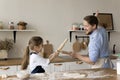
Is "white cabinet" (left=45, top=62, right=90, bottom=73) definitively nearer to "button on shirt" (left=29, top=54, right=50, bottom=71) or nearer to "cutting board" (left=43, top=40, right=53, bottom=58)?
"cutting board" (left=43, top=40, right=53, bottom=58)

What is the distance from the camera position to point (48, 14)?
430 centimetres

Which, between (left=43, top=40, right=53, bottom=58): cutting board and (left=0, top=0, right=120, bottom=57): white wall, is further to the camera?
(left=43, top=40, right=53, bottom=58): cutting board

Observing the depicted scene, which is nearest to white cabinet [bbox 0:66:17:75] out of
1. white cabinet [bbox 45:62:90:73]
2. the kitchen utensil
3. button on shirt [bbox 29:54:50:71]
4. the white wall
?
white cabinet [bbox 45:62:90:73]

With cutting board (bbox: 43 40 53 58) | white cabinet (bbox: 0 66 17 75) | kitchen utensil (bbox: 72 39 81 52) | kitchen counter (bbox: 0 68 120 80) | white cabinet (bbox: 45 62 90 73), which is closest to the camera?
kitchen counter (bbox: 0 68 120 80)

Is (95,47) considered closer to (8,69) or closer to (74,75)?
(74,75)

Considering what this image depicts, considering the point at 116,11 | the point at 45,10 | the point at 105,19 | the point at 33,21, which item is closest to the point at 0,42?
the point at 33,21

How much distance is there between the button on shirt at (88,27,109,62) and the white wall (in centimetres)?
156

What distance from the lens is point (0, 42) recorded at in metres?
3.79

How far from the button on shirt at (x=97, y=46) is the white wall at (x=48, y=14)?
1556 millimetres

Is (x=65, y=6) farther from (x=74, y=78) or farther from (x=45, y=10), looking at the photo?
(x=74, y=78)

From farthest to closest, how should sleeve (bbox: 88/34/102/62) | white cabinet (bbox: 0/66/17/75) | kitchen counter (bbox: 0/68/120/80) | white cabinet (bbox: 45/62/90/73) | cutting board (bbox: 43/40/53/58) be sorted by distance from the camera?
cutting board (bbox: 43/40/53/58) → white cabinet (bbox: 45/62/90/73) → white cabinet (bbox: 0/66/17/75) → sleeve (bbox: 88/34/102/62) → kitchen counter (bbox: 0/68/120/80)

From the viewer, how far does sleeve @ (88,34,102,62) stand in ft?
9.04

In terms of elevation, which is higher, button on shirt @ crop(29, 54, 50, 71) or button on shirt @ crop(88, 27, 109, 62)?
button on shirt @ crop(88, 27, 109, 62)

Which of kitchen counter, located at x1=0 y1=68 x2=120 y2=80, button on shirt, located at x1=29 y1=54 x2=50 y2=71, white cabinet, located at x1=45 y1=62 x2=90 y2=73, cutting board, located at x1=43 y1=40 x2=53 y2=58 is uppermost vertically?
cutting board, located at x1=43 y1=40 x2=53 y2=58
